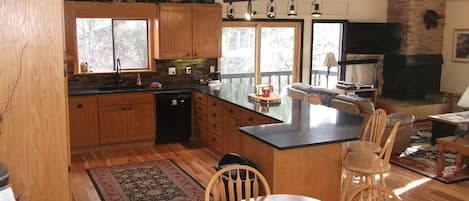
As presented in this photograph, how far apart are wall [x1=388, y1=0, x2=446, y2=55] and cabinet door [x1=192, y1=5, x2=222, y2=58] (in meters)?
4.11

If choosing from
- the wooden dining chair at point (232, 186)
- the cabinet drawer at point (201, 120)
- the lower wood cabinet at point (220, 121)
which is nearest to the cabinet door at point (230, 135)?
the lower wood cabinet at point (220, 121)

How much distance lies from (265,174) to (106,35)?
14.5 feet

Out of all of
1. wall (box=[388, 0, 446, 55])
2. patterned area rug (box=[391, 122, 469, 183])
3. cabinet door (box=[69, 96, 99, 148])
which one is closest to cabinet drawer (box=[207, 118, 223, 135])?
cabinet door (box=[69, 96, 99, 148])

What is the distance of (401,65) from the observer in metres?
9.30

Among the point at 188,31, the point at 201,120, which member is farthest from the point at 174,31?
the point at 201,120

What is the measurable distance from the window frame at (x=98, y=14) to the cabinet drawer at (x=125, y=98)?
65 centimetres

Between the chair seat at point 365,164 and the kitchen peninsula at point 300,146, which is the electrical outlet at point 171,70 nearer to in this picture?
the kitchen peninsula at point 300,146

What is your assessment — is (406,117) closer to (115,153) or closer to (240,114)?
(240,114)

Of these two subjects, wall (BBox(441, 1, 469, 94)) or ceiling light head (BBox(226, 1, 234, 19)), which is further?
wall (BBox(441, 1, 469, 94))

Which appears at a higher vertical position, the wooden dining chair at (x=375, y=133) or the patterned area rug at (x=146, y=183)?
the wooden dining chair at (x=375, y=133)

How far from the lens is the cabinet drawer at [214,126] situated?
646cm

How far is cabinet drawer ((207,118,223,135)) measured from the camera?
254 inches

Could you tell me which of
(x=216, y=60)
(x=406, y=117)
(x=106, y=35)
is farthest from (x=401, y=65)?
(x=106, y=35)

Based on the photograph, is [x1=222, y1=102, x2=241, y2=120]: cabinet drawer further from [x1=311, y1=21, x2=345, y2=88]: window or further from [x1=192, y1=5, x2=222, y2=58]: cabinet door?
[x1=311, y1=21, x2=345, y2=88]: window
